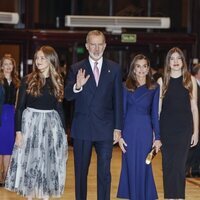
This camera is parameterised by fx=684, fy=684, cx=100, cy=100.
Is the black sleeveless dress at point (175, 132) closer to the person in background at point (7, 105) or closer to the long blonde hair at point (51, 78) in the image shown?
the long blonde hair at point (51, 78)

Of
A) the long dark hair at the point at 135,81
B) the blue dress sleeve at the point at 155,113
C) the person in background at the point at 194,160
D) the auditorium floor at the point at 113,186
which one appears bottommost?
the auditorium floor at the point at 113,186

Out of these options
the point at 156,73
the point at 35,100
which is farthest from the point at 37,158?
the point at 156,73

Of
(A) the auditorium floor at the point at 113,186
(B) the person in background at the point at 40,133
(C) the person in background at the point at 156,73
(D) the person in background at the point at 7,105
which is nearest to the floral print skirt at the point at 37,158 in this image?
(B) the person in background at the point at 40,133

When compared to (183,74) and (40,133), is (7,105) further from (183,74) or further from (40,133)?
(183,74)

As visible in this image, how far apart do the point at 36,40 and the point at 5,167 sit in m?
5.56

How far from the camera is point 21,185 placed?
6.24 meters

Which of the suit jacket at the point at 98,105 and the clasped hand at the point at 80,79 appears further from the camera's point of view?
the suit jacket at the point at 98,105

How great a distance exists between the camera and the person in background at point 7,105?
808cm

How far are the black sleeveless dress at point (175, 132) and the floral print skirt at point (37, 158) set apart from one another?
107cm

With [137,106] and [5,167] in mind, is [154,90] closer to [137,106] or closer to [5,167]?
[137,106]

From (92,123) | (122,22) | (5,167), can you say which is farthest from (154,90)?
(122,22)

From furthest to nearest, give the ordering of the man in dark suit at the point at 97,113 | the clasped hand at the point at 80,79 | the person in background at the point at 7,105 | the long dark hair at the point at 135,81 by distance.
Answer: the person in background at the point at 7,105 < the long dark hair at the point at 135,81 < the man in dark suit at the point at 97,113 < the clasped hand at the point at 80,79

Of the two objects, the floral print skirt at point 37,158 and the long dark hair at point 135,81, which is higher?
the long dark hair at point 135,81

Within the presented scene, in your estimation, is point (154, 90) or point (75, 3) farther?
point (75, 3)
